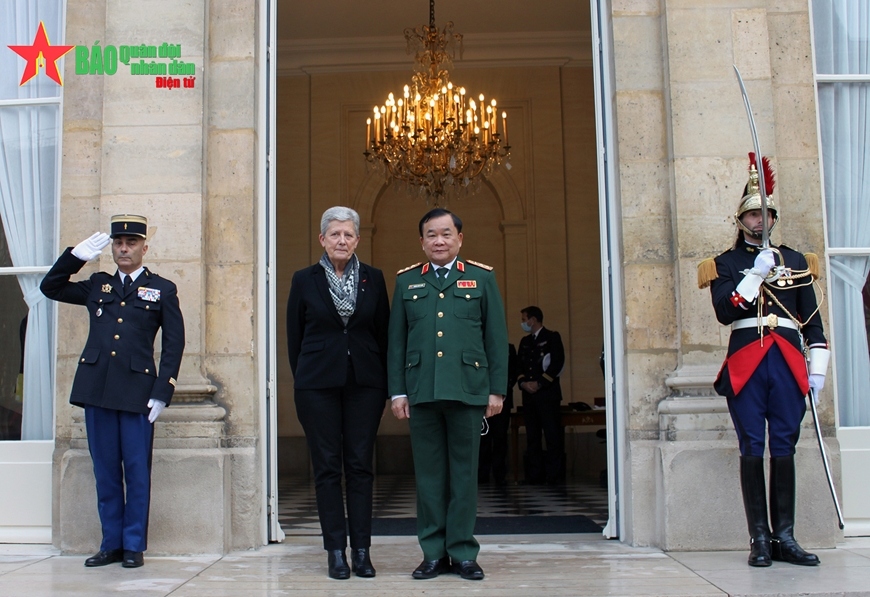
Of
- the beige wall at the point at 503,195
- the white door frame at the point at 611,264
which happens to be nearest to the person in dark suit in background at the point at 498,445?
the beige wall at the point at 503,195

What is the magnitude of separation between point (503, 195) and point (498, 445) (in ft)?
10.2

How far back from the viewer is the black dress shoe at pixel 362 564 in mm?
4242

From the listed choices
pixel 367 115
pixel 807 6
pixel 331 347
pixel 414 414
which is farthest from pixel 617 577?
pixel 367 115

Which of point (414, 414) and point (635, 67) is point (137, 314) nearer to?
point (414, 414)

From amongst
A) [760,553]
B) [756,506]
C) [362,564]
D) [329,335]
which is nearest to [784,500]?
[756,506]

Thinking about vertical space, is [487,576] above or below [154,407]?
below

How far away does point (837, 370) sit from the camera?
527cm

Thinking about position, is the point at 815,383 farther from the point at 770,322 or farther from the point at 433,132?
the point at 433,132

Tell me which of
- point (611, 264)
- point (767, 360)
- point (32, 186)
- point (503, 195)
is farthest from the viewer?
point (503, 195)

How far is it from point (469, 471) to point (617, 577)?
74 centimetres

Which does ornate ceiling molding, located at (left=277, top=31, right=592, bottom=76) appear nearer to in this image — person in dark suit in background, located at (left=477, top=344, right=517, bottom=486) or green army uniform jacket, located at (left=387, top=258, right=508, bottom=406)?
person in dark suit in background, located at (left=477, top=344, right=517, bottom=486)

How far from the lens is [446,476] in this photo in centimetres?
432

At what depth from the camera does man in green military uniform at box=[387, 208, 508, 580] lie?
4.20 meters

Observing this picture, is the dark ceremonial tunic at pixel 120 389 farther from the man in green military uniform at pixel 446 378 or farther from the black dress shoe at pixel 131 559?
the man in green military uniform at pixel 446 378
